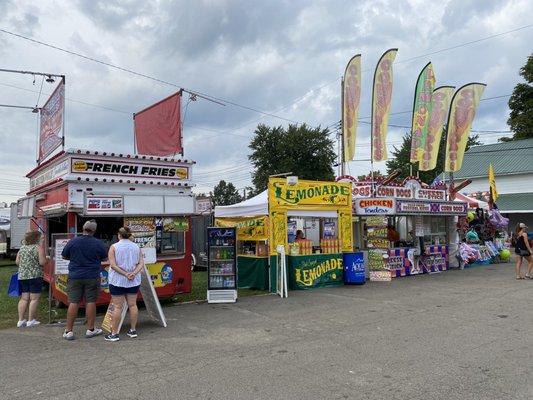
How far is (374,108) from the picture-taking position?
17078 millimetres

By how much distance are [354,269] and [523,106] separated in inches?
1526

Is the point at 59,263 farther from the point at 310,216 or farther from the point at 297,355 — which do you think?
the point at 310,216

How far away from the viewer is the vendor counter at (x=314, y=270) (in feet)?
39.4

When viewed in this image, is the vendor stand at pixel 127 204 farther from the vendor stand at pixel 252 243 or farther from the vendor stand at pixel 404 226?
the vendor stand at pixel 404 226

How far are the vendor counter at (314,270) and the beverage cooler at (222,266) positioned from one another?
1758 millimetres

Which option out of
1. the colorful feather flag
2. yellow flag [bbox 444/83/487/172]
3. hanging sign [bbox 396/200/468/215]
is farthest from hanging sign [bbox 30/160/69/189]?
yellow flag [bbox 444/83/487/172]

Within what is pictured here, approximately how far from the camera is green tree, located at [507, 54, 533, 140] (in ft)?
138

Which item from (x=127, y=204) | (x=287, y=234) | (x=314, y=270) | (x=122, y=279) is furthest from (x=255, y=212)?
(x=122, y=279)

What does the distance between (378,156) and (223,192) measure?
69.1m

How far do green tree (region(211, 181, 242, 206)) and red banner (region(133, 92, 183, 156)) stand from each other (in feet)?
221

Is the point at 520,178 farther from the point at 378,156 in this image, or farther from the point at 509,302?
the point at 509,302

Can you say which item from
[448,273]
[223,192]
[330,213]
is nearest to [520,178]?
[448,273]

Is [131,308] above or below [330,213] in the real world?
below

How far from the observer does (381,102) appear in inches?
672
